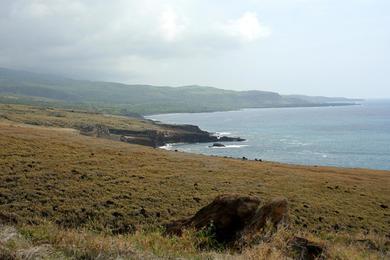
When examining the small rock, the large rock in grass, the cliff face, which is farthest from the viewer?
the cliff face

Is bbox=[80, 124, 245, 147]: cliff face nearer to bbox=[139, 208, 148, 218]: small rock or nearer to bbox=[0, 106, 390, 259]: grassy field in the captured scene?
bbox=[0, 106, 390, 259]: grassy field

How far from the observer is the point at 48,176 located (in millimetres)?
29734

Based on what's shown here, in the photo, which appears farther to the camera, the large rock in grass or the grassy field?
the grassy field

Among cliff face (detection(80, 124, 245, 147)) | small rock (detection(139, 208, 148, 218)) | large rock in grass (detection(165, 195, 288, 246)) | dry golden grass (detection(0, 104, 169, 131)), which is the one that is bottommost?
cliff face (detection(80, 124, 245, 147))

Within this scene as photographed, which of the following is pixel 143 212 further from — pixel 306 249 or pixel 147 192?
pixel 306 249

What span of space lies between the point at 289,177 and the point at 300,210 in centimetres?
1196

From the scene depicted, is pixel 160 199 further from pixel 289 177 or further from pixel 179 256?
pixel 179 256

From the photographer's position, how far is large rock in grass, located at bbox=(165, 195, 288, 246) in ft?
38.1

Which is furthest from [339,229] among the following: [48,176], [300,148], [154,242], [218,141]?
[218,141]

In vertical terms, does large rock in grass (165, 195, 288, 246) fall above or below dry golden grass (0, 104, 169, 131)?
above

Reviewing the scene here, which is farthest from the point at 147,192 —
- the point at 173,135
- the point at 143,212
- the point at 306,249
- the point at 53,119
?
the point at 173,135

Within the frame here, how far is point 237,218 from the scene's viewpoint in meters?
13.1

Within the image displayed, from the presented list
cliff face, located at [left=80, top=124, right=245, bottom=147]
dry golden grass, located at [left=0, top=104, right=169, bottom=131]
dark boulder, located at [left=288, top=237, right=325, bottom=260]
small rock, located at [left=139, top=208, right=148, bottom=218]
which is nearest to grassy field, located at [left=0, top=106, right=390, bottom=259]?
small rock, located at [left=139, top=208, right=148, bottom=218]

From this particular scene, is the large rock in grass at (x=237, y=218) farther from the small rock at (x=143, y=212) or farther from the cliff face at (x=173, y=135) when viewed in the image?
the cliff face at (x=173, y=135)
